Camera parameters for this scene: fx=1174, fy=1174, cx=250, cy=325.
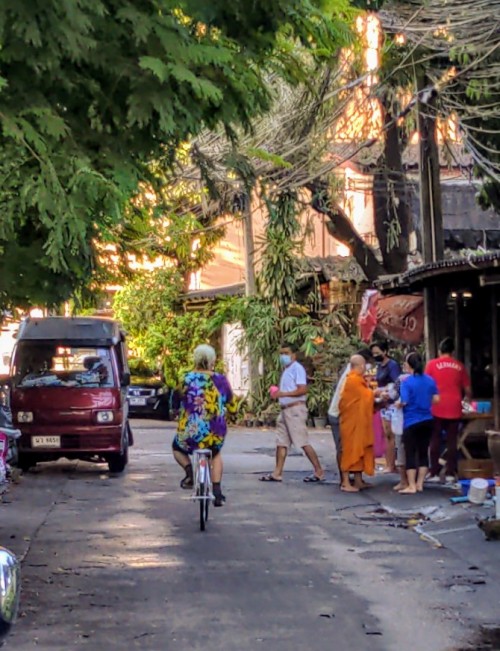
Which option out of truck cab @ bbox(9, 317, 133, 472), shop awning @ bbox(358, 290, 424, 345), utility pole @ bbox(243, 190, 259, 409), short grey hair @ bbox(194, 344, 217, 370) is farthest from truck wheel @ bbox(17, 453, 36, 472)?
utility pole @ bbox(243, 190, 259, 409)

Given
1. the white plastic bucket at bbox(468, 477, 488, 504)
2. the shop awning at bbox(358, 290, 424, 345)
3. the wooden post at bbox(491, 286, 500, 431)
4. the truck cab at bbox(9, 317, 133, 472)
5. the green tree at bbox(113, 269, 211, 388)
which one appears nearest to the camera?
the white plastic bucket at bbox(468, 477, 488, 504)

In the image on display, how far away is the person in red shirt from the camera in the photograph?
15.0m

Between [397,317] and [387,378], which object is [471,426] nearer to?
[387,378]

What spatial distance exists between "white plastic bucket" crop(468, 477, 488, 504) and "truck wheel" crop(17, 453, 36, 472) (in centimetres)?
771

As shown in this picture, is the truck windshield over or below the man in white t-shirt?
over

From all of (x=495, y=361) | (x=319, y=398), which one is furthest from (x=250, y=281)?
(x=495, y=361)

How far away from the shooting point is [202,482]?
1190 centimetres

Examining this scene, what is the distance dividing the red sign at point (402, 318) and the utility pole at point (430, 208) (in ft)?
2.49

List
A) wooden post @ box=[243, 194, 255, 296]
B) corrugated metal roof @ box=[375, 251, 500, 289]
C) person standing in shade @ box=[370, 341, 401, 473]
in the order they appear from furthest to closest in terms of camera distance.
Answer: wooden post @ box=[243, 194, 255, 296], person standing in shade @ box=[370, 341, 401, 473], corrugated metal roof @ box=[375, 251, 500, 289]

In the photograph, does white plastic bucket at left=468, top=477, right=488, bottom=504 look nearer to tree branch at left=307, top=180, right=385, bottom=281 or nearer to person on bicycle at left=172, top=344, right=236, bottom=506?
person on bicycle at left=172, top=344, right=236, bottom=506

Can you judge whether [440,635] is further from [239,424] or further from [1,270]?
[239,424]

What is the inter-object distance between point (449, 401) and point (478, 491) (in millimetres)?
2021

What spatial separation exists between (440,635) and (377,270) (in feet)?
63.2

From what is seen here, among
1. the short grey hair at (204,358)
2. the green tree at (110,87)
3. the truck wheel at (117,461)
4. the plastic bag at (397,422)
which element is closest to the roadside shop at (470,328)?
the plastic bag at (397,422)
